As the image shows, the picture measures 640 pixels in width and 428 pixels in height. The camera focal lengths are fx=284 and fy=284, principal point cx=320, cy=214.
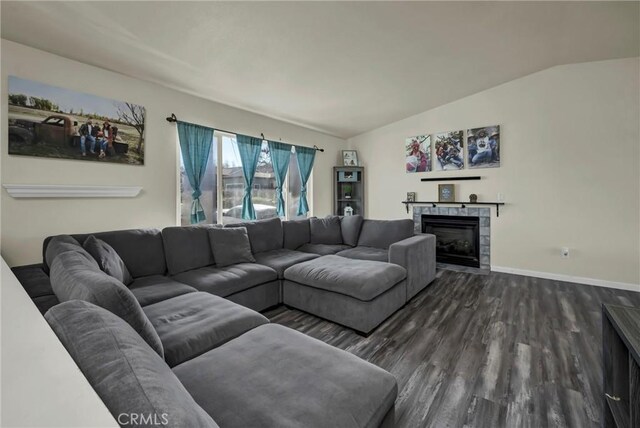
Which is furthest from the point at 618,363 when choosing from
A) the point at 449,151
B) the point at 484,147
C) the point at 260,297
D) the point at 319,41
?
the point at 449,151

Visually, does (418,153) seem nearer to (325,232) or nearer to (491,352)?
(325,232)

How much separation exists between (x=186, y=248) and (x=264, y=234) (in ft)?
3.36

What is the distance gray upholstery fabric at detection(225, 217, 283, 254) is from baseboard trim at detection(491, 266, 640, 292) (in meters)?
3.33

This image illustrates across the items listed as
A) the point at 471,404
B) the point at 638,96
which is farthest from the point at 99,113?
the point at 638,96

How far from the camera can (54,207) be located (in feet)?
8.29

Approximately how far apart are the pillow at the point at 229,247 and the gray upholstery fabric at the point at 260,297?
0.40 meters

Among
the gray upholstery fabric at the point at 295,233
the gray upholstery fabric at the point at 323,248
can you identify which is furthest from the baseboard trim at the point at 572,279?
the gray upholstery fabric at the point at 295,233

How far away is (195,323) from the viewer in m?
1.62

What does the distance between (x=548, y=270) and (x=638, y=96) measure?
2.34 meters

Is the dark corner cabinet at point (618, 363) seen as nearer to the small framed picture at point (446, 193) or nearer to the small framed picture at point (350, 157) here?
the small framed picture at point (446, 193)

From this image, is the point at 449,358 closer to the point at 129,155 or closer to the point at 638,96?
the point at 129,155

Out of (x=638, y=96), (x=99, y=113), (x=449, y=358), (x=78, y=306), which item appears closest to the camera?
(x=78, y=306)

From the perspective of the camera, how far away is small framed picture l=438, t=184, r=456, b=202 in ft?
15.4

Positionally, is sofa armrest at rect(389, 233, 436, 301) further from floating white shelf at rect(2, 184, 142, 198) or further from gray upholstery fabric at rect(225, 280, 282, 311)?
floating white shelf at rect(2, 184, 142, 198)
